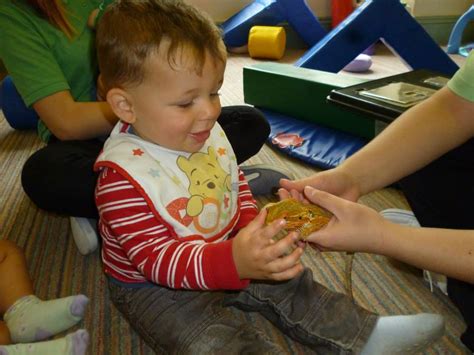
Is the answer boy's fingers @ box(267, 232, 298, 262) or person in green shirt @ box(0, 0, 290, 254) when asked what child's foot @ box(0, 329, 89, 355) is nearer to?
person in green shirt @ box(0, 0, 290, 254)

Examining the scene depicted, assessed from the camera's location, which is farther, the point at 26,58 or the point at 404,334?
the point at 26,58

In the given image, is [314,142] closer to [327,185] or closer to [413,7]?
[327,185]

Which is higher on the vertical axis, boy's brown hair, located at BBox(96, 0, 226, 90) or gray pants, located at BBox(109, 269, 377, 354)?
boy's brown hair, located at BBox(96, 0, 226, 90)

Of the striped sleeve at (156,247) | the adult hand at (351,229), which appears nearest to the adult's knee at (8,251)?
the striped sleeve at (156,247)

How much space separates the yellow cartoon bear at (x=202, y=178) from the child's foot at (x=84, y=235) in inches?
19.0

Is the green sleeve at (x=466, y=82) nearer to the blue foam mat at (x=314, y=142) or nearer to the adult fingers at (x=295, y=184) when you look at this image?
the adult fingers at (x=295, y=184)

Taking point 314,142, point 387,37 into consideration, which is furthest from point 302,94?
point 387,37

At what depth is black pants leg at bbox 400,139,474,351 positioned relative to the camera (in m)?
0.76

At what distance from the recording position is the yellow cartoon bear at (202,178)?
74cm

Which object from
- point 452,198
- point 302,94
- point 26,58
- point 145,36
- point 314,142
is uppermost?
point 145,36

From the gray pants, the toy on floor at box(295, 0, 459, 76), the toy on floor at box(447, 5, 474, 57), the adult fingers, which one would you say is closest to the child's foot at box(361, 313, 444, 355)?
the gray pants

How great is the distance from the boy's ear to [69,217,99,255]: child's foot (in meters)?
0.51

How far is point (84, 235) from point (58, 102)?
342mm

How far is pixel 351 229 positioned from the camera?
0.58m
